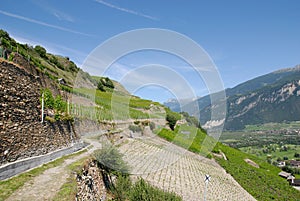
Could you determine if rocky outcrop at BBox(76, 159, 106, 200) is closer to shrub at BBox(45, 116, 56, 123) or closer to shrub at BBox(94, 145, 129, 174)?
shrub at BBox(94, 145, 129, 174)

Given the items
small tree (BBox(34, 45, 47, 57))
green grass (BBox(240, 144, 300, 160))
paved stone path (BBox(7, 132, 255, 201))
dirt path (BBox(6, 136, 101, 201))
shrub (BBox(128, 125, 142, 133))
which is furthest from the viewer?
green grass (BBox(240, 144, 300, 160))

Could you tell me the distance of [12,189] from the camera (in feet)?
21.9

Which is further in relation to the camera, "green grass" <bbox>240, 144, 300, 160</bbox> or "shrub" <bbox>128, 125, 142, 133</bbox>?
"green grass" <bbox>240, 144, 300, 160</bbox>

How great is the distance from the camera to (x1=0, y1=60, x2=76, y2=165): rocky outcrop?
7867mm

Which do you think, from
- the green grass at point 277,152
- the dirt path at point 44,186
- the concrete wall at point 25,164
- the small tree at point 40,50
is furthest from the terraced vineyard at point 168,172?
the green grass at point 277,152

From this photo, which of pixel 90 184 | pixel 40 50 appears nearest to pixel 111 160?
pixel 90 184

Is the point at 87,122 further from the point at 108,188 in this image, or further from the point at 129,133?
the point at 108,188

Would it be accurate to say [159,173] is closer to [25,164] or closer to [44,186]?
[25,164]

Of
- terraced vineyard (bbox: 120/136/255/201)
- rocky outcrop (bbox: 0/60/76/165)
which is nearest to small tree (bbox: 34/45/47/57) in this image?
terraced vineyard (bbox: 120/136/255/201)

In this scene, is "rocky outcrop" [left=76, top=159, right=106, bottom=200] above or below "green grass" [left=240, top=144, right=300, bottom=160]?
above

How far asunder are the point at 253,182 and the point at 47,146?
82.8 feet

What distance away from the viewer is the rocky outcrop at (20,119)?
25.8ft

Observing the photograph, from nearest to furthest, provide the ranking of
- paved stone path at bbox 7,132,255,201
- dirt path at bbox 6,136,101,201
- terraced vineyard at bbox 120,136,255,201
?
dirt path at bbox 6,136,101,201 → paved stone path at bbox 7,132,255,201 → terraced vineyard at bbox 120,136,255,201

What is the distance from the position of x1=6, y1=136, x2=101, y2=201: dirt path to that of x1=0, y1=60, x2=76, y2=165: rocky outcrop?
108 centimetres
